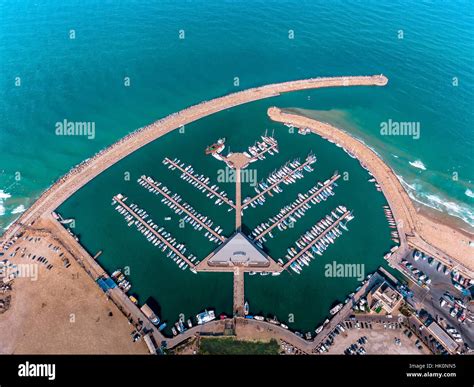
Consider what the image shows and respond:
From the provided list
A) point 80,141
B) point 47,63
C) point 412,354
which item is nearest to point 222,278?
point 412,354

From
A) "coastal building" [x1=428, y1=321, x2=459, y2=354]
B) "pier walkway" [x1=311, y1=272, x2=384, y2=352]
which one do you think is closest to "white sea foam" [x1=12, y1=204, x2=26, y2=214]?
"pier walkway" [x1=311, y1=272, x2=384, y2=352]

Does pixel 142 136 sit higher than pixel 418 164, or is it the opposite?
pixel 142 136

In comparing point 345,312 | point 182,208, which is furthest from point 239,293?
point 182,208

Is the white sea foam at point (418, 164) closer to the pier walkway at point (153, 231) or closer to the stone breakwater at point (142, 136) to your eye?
the stone breakwater at point (142, 136)

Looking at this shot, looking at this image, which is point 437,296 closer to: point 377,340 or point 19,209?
point 377,340
